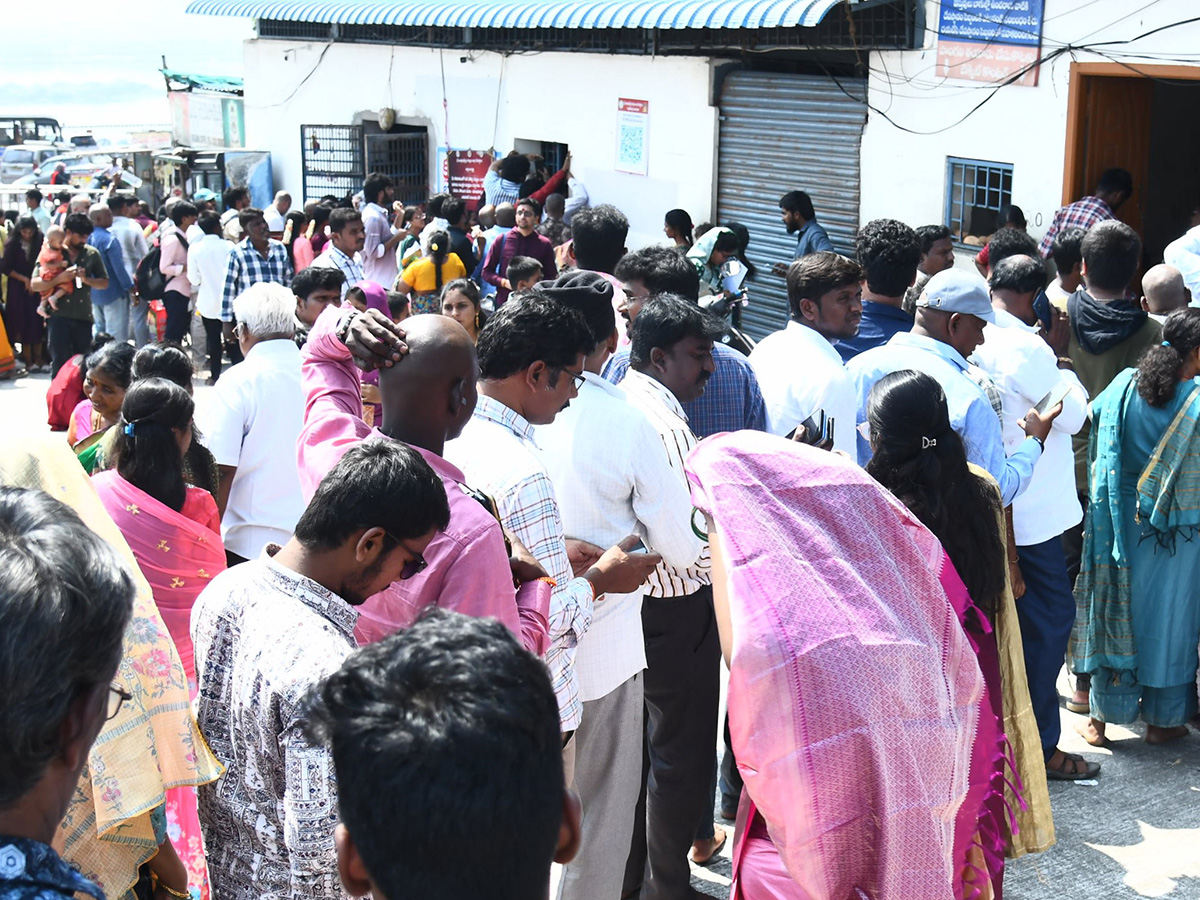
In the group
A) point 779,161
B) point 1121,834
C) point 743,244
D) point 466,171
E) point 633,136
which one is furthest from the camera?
point 466,171

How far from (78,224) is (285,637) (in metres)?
10.0

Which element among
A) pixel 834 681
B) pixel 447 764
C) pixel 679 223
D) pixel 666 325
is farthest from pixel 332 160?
pixel 447 764

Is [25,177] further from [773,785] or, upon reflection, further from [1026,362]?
[773,785]

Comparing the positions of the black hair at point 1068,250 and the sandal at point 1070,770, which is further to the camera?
the black hair at point 1068,250

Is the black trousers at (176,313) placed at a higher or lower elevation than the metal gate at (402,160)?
lower

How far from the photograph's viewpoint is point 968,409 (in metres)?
3.81

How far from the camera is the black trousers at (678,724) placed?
11.9 ft

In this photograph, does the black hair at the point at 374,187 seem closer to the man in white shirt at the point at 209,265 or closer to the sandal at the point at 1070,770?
the man in white shirt at the point at 209,265

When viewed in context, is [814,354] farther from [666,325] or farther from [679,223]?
[679,223]

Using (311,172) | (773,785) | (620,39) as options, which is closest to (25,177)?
(311,172)

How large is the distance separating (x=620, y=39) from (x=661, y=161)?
145 centimetres

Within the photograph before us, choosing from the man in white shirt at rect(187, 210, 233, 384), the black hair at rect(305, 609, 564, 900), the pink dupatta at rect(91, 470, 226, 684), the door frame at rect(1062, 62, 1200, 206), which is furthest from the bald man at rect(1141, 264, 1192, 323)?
the man in white shirt at rect(187, 210, 233, 384)

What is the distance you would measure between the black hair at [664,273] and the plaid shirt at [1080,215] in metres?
3.39

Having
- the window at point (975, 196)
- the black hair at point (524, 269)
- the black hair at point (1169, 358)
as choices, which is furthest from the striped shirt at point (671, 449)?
the window at point (975, 196)
